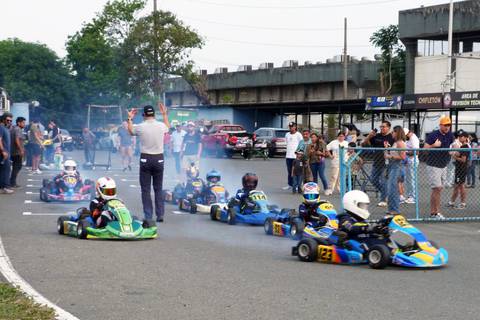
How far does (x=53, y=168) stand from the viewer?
27.4 m

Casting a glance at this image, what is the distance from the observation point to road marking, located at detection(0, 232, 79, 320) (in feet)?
21.1

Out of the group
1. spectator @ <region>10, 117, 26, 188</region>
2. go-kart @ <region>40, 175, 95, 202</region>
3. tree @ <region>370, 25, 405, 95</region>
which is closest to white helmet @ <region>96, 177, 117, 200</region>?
go-kart @ <region>40, 175, 95, 202</region>

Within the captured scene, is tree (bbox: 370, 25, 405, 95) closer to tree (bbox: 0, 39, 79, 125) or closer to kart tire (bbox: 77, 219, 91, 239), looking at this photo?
tree (bbox: 0, 39, 79, 125)

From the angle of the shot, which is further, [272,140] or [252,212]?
[272,140]

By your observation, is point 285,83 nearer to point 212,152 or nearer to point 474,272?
point 212,152

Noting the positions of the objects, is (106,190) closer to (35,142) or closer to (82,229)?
(82,229)

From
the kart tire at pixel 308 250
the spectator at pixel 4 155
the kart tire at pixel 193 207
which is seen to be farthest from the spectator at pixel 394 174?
the spectator at pixel 4 155

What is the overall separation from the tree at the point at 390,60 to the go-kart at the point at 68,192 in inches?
1643

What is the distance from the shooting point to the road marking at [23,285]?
6438 mm

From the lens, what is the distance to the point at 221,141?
4203 centimetres

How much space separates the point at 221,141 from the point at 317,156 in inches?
865

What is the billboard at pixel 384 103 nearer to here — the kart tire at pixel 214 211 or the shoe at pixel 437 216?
the shoe at pixel 437 216

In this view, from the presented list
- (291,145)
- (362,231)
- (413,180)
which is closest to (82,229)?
(362,231)

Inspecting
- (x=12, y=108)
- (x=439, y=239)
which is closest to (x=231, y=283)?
(x=439, y=239)
